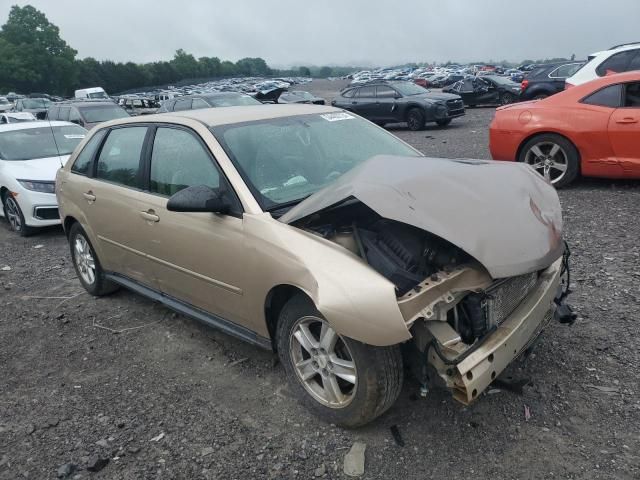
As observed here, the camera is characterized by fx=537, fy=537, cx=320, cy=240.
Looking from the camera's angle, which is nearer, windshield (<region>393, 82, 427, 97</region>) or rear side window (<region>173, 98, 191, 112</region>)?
rear side window (<region>173, 98, 191, 112</region>)

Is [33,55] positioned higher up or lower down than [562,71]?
higher up

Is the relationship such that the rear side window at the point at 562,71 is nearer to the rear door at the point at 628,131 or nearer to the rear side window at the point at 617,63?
the rear side window at the point at 617,63

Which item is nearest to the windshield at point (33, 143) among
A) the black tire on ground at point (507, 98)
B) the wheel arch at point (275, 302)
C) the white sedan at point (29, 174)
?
the white sedan at point (29, 174)

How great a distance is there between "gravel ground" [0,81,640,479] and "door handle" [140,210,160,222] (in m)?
0.99

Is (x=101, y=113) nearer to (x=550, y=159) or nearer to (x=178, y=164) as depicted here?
(x=550, y=159)

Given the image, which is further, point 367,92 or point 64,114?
point 367,92

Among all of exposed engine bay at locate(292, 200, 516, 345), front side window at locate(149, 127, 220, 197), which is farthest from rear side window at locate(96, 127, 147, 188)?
exposed engine bay at locate(292, 200, 516, 345)

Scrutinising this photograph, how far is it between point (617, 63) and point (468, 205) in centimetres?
876

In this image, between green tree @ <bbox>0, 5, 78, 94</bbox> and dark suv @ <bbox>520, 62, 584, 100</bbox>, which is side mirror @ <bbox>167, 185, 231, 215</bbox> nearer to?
dark suv @ <bbox>520, 62, 584, 100</bbox>

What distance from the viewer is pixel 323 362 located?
2.94 metres

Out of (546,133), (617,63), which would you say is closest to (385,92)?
(617,63)

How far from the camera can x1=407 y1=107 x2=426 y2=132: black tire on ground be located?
16.1m

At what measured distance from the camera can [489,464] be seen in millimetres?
2631

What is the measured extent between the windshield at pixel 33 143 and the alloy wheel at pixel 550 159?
6.77m
